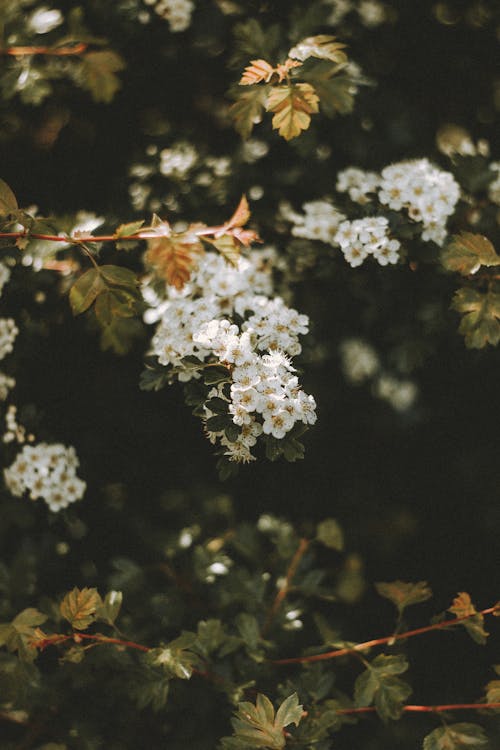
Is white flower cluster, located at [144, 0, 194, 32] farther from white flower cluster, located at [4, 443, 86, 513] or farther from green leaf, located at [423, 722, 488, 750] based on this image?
green leaf, located at [423, 722, 488, 750]

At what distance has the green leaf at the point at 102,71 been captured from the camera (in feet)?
5.86

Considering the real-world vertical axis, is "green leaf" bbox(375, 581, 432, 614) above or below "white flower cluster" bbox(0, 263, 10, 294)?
below

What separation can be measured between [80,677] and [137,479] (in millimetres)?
592

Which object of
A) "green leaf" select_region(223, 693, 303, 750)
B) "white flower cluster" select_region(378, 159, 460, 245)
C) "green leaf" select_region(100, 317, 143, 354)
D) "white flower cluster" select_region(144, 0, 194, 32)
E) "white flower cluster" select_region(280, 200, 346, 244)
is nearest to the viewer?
"green leaf" select_region(223, 693, 303, 750)

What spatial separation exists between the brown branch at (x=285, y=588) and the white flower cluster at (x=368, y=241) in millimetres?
844

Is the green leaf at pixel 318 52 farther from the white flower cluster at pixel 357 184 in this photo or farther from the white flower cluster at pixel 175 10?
the white flower cluster at pixel 175 10

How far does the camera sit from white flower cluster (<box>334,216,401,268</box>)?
1549 millimetres

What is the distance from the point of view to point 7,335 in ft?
5.67

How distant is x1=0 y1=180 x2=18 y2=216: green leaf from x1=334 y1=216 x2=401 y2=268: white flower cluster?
75 centimetres

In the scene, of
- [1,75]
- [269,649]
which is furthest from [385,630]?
[1,75]

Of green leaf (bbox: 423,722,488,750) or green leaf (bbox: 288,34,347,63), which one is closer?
green leaf (bbox: 423,722,488,750)

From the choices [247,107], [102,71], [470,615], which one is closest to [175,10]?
[102,71]

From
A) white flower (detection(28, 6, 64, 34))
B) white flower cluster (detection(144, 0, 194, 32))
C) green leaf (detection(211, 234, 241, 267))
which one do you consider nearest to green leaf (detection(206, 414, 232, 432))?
green leaf (detection(211, 234, 241, 267))

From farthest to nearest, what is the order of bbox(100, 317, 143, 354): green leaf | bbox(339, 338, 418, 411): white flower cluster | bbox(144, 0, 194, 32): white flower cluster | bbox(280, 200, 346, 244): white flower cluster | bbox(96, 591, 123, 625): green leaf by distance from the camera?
bbox(339, 338, 418, 411): white flower cluster < bbox(144, 0, 194, 32): white flower cluster < bbox(280, 200, 346, 244): white flower cluster < bbox(100, 317, 143, 354): green leaf < bbox(96, 591, 123, 625): green leaf
